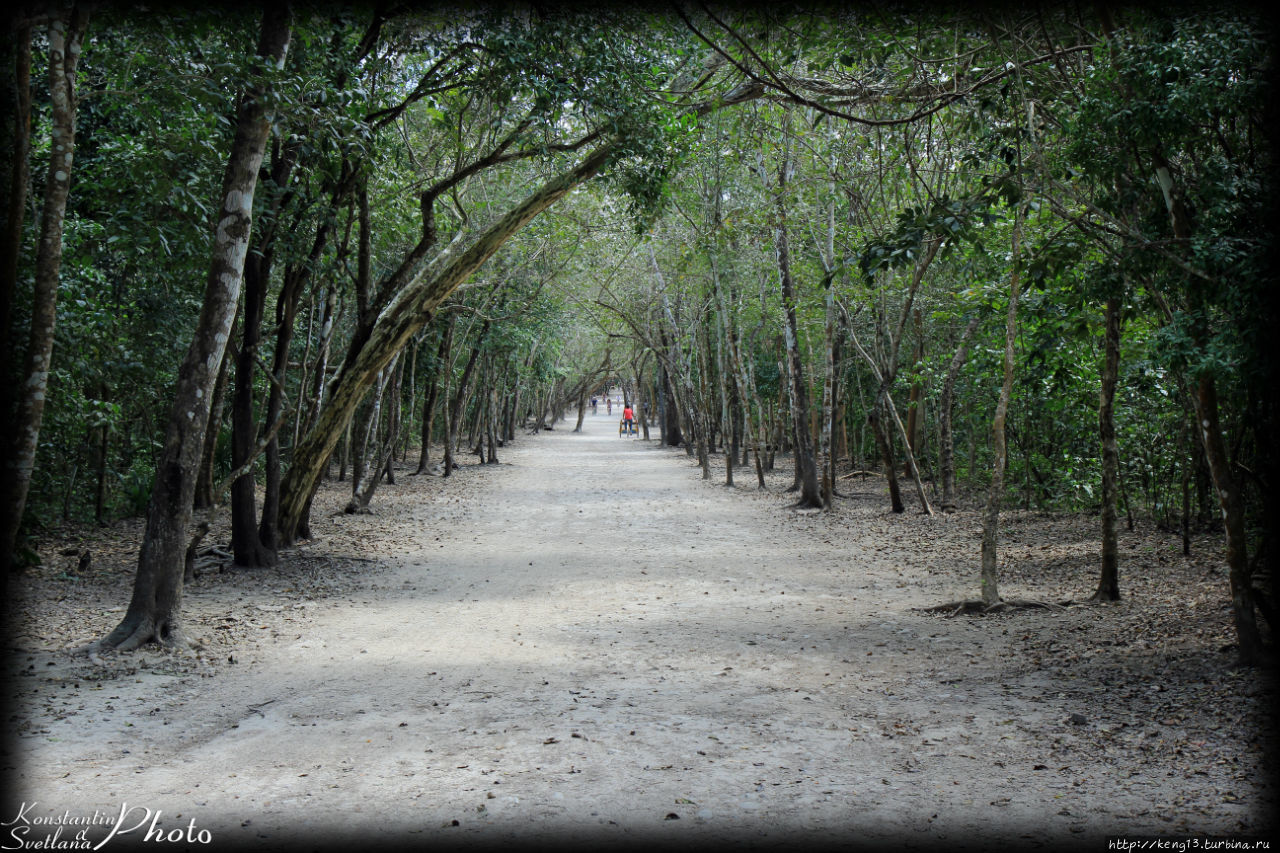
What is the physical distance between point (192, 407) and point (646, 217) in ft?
15.8

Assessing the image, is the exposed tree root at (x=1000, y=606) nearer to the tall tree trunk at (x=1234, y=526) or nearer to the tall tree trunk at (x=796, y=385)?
the tall tree trunk at (x=1234, y=526)

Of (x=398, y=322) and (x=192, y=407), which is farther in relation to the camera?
(x=398, y=322)

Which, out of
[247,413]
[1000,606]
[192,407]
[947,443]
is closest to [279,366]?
[247,413]

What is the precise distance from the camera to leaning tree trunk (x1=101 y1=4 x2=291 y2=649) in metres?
6.20

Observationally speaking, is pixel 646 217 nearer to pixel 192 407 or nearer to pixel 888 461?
pixel 192 407

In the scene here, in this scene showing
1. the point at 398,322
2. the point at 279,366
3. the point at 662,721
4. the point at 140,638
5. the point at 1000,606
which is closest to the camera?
the point at 662,721

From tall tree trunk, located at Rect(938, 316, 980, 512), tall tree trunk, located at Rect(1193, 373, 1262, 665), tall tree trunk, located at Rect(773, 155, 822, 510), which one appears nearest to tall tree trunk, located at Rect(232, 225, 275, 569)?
tall tree trunk, located at Rect(1193, 373, 1262, 665)

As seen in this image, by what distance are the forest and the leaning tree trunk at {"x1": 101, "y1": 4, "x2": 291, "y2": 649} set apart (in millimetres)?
24

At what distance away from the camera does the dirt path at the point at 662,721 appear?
3541mm

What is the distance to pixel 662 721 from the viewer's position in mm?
4895

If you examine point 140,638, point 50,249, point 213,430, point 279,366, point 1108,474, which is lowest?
point 140,638

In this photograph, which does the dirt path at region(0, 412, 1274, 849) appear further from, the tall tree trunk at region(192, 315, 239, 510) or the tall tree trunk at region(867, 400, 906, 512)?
the tall tree trunk at region(867, 400, 906, 512)

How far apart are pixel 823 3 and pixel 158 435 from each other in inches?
555

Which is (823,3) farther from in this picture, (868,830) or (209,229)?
(209,229)
